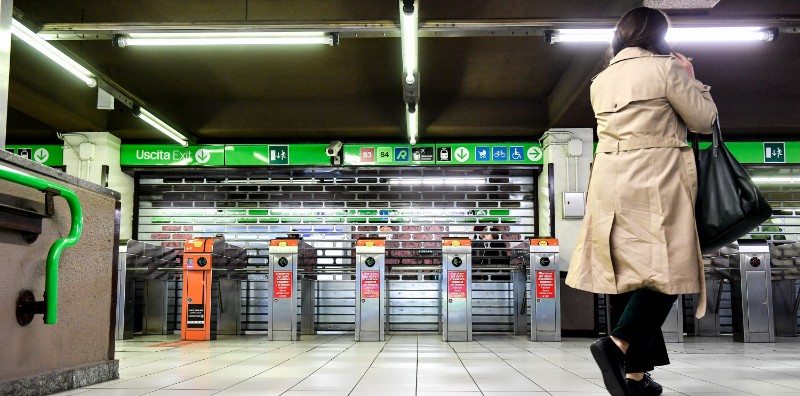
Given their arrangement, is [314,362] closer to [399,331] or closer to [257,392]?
[257,392]

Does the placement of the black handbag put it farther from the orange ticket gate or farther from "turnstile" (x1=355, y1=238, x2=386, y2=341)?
the orange ticket gate

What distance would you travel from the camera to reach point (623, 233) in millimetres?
2537

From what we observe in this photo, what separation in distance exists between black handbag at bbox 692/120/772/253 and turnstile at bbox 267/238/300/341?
699 cm

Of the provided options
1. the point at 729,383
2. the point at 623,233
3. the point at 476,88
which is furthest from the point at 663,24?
the point at 476,88

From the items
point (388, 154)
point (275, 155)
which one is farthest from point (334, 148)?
point (275, 155)

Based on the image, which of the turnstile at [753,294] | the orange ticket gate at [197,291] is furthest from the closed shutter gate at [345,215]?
the turnstile at [753,294]

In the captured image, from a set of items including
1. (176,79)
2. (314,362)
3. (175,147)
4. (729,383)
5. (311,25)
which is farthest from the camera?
(175,147)

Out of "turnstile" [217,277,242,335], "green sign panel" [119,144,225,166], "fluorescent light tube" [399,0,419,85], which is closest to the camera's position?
"fluorescent light tube" [399,0,419,85]

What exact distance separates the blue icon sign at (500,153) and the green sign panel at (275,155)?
2.61 meters

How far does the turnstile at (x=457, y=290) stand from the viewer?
8.80m

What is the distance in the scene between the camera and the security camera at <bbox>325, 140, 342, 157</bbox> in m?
10.5

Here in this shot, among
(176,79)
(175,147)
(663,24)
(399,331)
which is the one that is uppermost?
(176,79)

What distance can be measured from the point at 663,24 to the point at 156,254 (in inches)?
→ 348

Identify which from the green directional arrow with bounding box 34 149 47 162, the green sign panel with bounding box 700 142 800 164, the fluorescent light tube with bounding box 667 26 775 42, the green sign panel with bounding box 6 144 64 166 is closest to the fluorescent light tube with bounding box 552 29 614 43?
the fluorescent light tube with bounding box 667 26 775 42
